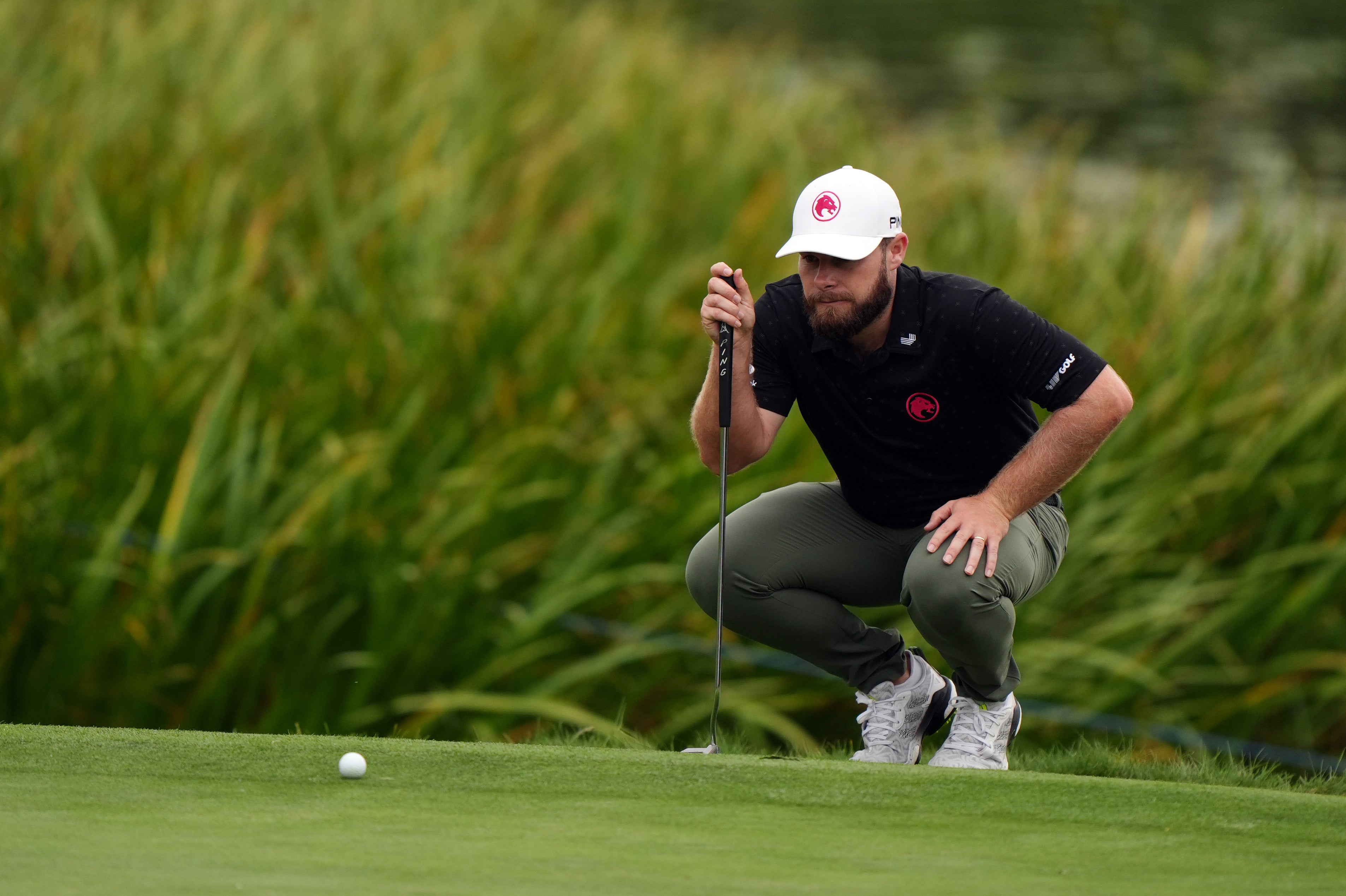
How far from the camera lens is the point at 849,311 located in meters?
3.52

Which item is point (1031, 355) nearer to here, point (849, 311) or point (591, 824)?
point (849, 311)

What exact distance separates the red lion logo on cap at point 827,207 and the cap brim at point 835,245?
0.12ft

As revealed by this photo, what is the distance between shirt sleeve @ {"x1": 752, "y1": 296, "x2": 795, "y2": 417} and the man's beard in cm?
15

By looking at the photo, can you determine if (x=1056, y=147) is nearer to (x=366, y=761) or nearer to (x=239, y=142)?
(x=239, y=142)

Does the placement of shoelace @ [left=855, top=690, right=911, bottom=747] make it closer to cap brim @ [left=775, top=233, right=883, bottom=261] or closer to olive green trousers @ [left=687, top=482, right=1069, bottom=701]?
olive green trousers @ [left=687, top=482, right=1069, bottom=701]

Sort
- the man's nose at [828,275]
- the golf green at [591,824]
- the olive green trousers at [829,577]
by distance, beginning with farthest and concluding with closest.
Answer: the olive green trousers at [829,577] < the man's nose at [828,275] < the golf green at [591,824]

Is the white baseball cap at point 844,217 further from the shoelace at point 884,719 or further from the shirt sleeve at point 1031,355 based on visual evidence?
the shoelace at point 884,719

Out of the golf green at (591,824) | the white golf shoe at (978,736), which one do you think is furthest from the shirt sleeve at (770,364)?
the golf green at (591,824)

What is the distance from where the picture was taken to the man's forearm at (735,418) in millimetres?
3656

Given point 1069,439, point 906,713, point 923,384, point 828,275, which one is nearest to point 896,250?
point 828,275

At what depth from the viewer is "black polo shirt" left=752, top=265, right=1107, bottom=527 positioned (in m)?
3.46

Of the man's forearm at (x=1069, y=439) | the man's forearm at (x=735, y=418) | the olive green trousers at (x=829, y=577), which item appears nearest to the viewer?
Result: the man's forearm at (x=1069, y=439)

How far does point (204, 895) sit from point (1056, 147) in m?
11.2

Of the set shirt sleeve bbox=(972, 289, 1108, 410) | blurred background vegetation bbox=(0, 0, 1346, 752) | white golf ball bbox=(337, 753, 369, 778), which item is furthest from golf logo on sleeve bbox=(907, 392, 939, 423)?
white golf ball bbox=(337, 753, 369, 778)
